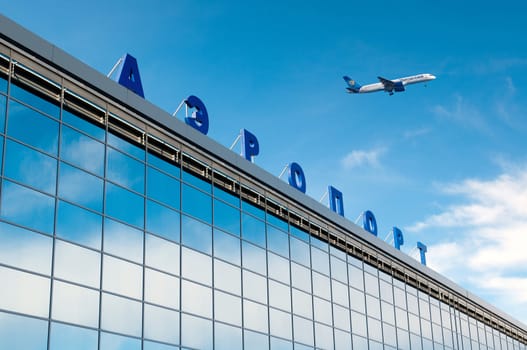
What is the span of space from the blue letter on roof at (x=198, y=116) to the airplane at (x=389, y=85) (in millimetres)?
71430

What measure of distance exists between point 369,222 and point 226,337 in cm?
1897

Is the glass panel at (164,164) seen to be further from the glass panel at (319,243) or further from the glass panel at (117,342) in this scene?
the glass panel at (319,243)

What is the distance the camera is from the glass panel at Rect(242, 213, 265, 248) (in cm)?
3738

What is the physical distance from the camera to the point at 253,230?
38.0 metres

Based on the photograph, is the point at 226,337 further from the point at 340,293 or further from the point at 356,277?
the point at 356,277

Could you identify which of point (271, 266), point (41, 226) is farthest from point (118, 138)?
point (271, 266)

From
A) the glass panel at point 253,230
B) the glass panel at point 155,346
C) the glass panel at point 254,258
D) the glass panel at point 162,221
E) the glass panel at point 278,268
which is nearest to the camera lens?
the glass panel at point 155,346

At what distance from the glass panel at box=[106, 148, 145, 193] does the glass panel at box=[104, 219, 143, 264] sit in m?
1.69

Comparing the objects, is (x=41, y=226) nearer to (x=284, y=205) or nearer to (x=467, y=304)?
(x=284, y=205)

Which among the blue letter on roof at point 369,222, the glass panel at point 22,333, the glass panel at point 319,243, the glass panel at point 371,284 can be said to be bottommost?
the glass panel at point 22,333

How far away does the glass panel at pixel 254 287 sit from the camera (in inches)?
1415

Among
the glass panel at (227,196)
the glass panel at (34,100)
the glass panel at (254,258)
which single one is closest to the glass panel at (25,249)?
the glass panel at (34,100)

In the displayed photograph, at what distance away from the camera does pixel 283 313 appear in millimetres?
38125

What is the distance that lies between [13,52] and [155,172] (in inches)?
303
